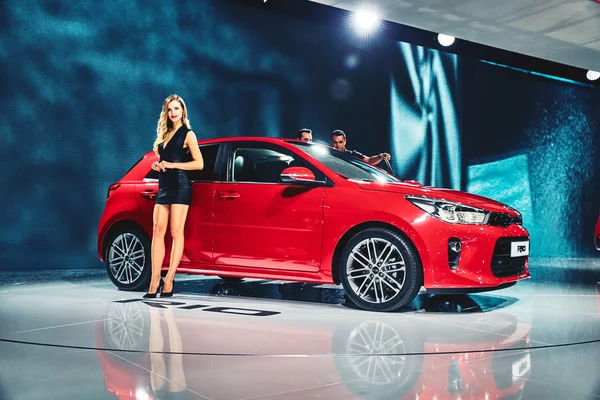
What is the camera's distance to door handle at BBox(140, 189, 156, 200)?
6207 millimetres

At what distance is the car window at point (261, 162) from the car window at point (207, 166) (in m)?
0.21

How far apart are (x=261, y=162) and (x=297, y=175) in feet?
2.02

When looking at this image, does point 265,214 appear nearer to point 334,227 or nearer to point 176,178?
point 334,227

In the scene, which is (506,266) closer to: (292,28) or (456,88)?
(292,28)

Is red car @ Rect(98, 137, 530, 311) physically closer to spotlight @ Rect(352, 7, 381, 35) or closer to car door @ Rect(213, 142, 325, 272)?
car door @ Rect(213, 142, 325, 272)

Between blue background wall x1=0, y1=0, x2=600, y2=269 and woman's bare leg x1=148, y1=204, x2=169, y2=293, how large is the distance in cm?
310

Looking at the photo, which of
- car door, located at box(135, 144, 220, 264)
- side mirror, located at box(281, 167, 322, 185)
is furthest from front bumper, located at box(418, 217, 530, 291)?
car door, located at box(135, 144, 220, 264)

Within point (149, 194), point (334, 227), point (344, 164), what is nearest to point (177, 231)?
point (149, 194)

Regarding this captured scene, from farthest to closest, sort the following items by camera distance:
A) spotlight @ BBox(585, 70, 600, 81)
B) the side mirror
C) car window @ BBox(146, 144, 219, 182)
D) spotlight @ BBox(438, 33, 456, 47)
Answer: spotlight @ BBox(585, 70, 600, 81) < spotlight @ BBox(438, 33, 456, 47) < car window @ BBox(146, 144, 219, 182) < the side mirror

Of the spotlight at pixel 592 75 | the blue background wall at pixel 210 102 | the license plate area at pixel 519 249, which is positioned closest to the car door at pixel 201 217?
the license plate area at pixel 519 249

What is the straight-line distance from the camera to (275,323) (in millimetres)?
4648

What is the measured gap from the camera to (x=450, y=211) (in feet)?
16.8

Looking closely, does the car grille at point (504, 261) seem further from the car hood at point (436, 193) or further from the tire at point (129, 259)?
the tire at point (129, 259)

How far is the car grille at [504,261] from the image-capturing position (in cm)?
517
